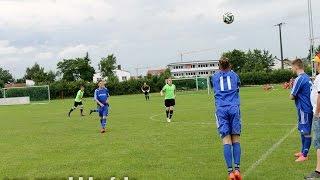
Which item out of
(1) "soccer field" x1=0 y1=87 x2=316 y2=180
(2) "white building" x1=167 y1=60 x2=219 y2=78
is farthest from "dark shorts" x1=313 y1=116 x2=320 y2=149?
(2) "white building" x1=167 y1=60 x2=219 y2=78

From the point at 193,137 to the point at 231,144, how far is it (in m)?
6.60

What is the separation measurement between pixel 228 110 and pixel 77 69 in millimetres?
108631

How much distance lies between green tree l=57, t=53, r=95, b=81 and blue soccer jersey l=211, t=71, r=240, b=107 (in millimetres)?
106040

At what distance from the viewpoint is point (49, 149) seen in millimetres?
14500

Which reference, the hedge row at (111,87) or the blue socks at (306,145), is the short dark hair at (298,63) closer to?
the blue socks at (306,145)

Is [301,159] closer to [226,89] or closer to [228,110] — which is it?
[228,110]

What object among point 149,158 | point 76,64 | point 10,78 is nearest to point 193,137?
point 149,158

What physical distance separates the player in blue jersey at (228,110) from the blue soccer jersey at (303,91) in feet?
5.98

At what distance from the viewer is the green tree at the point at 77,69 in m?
115

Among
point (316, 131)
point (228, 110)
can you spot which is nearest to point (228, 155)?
point (228, 110)

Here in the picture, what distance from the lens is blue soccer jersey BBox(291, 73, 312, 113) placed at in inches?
413

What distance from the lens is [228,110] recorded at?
909 cm

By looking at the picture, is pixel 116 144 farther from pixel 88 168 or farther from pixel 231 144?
pixel 231 144

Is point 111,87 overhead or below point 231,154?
overhead
